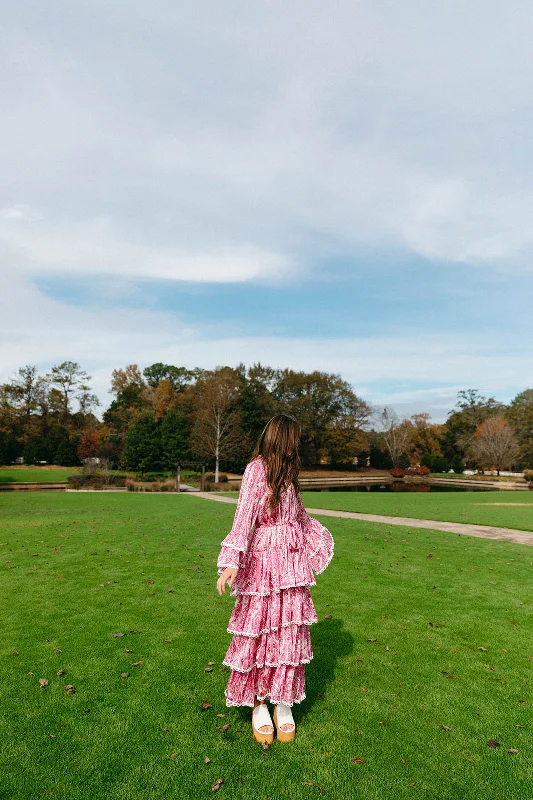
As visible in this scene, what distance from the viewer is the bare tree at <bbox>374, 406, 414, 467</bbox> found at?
67.2 m

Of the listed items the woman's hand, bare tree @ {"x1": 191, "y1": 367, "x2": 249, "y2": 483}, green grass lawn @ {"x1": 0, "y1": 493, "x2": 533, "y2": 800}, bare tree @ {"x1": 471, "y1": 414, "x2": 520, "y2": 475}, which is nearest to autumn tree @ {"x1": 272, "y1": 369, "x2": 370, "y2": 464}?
bare tree @ {"x1": 191, "y1": 367, "x2": 249, "y2": 483}

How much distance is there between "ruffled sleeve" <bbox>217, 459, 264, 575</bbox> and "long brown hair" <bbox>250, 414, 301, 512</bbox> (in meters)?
0.07

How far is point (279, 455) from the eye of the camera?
10.6 feet

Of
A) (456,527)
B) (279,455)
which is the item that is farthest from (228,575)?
(456,527)

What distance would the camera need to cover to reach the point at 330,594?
21.3ft

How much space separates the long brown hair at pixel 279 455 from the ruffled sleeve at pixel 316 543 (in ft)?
0.82

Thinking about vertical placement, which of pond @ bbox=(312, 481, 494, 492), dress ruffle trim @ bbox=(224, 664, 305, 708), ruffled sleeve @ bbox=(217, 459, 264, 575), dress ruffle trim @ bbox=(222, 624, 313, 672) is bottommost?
pond @ bbox=(312, 481, 494, 492)

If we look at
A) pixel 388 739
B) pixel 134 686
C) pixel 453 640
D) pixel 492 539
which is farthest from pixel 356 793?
pixel 492 539

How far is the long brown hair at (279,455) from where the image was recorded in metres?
3.21

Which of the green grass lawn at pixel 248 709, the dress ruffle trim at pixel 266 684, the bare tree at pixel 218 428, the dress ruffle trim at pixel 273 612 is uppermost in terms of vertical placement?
the bare tree at pixel 218 428

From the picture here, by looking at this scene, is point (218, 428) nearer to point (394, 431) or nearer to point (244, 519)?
point (394, 431)

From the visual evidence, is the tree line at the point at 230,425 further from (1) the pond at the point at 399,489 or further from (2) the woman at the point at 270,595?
(2) the woman at the point at 270,595

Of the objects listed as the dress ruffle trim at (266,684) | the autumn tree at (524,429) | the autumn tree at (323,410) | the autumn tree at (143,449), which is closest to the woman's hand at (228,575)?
the dress ruffle trim at (266,684)

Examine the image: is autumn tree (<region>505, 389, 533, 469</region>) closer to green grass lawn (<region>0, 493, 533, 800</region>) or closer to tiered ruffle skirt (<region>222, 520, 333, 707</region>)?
green grass lawn (<region>0, 493, 533, 800</region>)
